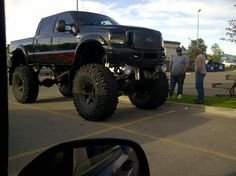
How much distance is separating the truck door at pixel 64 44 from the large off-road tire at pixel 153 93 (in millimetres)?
1994

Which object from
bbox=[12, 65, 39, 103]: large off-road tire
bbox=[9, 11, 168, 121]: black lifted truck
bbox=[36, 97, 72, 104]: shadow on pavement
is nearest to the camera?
bbox=[9, 11, 168, 121]: black lifted truck

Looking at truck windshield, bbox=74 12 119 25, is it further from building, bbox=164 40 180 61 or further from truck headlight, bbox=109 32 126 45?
building, bbox=164 40 180 61

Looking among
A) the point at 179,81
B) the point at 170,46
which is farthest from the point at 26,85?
the point at 170,46

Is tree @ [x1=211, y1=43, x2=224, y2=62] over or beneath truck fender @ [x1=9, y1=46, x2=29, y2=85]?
over

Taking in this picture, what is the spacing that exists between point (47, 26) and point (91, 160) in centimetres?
1014

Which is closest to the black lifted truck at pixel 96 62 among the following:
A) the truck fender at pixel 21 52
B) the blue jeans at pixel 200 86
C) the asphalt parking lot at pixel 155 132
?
the truck fender at pixel 21 52

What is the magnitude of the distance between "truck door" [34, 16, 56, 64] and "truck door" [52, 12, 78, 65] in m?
0.28

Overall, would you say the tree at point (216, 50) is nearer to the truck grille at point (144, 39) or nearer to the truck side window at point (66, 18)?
the truck side window at point (66, 18)

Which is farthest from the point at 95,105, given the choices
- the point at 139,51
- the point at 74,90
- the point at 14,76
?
the point at 14,76

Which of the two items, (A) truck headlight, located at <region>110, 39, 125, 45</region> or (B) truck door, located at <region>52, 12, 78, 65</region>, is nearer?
(A) truck headlight, located at <region>110, 39, 125, 45</region>

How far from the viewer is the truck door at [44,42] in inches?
445

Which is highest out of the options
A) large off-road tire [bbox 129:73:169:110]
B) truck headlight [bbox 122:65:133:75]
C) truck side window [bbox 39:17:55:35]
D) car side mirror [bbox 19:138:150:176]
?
truck side window [bbox 39:17:55:35]

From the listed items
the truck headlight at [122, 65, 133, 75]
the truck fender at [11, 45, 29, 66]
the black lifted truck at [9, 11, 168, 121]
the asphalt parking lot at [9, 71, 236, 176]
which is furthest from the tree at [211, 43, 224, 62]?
the truck headlight at [122, 65, 133, 75]

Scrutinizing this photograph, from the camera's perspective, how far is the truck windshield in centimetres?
1053
